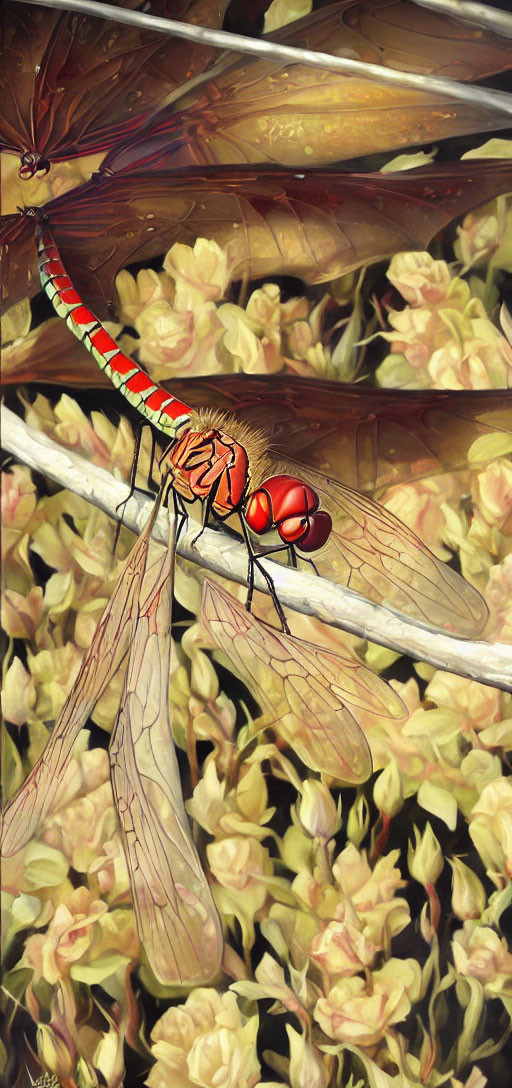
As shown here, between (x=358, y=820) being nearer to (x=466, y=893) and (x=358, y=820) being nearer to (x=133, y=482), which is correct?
(x=466, y=893)

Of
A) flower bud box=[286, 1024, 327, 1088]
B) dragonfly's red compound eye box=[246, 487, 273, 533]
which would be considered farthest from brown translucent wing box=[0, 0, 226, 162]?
flower bud box=[286, 1024, 327, 1088]

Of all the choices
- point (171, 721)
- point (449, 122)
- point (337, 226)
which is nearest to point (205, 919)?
point (171, 721)

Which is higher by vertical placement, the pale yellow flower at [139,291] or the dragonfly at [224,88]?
the dragonfly at [224,88]

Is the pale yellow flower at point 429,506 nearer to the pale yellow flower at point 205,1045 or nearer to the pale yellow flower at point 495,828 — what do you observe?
the pale yellow flower at point 495,828

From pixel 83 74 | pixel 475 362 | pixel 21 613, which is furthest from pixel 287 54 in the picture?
pixel 21 613

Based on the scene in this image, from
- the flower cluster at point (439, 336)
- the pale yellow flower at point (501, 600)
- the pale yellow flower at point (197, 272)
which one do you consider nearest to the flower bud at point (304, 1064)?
the pale yellow flower at point (501, 600)

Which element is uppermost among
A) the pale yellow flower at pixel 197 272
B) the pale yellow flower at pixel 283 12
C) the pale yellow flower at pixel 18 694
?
the pale yellow flower at pixel 283 12
